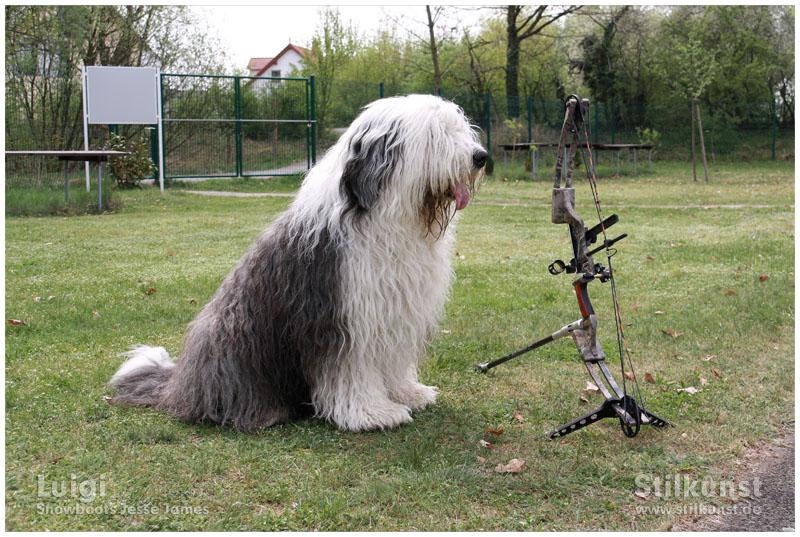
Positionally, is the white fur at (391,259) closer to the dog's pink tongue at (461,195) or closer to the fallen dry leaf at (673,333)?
the dog's pink tongue at (461,195)

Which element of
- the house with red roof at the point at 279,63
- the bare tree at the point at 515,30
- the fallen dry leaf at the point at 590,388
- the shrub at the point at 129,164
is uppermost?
the house with red roof at the point at 279,63

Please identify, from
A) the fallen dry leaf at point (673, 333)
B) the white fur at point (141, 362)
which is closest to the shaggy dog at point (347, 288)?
the white fur at point (141, 362)

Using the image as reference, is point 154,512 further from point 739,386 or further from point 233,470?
point 739,386

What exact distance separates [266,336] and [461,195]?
114 cm

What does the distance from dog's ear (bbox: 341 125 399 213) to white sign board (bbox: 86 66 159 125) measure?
13927mm

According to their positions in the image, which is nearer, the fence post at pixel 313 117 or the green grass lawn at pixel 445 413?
the green grass lawn at pixel 445 413

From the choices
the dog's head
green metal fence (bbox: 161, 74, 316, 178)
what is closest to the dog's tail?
the dog's head

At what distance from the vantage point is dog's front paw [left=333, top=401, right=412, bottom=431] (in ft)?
11.4

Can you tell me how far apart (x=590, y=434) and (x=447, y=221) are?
1.24m

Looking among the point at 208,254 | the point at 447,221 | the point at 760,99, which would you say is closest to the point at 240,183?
the point at 208,254

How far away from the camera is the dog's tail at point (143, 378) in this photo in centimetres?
381

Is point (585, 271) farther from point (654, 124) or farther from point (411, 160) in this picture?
point (654, 124)

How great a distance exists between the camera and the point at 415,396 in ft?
12.5

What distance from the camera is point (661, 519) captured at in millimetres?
2678
